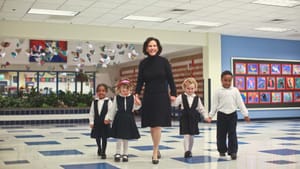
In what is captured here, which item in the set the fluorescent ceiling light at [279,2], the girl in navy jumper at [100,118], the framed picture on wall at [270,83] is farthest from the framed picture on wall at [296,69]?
the girl in navy jumper at [100,118]

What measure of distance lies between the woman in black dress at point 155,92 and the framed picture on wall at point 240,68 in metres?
10.4

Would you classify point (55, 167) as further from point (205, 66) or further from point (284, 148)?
point (205, 66)

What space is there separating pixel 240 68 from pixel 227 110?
1005cm

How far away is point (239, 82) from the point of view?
50.0ft

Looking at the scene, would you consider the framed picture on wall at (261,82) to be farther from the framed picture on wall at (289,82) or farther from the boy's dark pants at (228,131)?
the boy's dark pants at (228,131)

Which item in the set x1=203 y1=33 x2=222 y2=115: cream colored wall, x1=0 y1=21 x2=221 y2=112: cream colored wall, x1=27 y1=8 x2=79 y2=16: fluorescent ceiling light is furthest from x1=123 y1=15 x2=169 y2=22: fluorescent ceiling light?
x1=203 y1=33 x2=222 y2=115: cream colored wall

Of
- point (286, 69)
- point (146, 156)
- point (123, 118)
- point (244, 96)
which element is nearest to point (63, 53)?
point (244, 96)

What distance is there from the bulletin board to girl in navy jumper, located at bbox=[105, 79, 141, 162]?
1024cm

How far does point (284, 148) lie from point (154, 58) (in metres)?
2.80

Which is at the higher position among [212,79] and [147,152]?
[212,79]

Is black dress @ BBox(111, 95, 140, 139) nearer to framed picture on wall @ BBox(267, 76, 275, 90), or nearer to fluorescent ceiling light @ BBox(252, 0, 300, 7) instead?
fluorescent ceiling light @ BBox(252, 0, 300, 7)

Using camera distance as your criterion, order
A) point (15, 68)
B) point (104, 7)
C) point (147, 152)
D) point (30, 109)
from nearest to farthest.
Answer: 1. point (147, 152)
2. point (104, 7)
3. point (30, 109)
4. point (15, 68)

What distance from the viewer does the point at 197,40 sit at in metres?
14.3

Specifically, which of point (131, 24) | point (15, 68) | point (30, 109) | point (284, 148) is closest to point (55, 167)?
point (284, 148)
